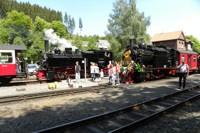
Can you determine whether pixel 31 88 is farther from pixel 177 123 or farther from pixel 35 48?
pixel 35 48

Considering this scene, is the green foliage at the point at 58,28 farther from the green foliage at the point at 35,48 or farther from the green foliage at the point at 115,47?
the green foliage at the point at 115,47

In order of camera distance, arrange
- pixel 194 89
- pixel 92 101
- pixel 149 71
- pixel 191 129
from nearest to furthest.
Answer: pixel 191 129, pixel 92 101, pixel 194 89, pixel 149 71

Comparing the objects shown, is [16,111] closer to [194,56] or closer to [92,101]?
[92,101]

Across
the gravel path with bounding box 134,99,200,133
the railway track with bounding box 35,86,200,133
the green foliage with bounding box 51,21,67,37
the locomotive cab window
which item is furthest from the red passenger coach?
the green foliage with bounding box 51,21,67,37

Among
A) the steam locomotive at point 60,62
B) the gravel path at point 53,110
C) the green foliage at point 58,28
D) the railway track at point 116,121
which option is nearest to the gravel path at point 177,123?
the railway track at point 116,121

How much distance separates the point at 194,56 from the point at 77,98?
2439cm

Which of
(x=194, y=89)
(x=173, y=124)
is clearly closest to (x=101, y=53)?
(x=194, y=89)

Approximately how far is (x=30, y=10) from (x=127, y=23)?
9597 centimetres

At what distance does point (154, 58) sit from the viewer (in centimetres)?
2517

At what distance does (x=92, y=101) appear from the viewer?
1371 centimetres

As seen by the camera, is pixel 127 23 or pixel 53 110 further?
pixel 127 23

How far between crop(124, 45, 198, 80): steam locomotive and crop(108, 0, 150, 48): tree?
73.1 feet

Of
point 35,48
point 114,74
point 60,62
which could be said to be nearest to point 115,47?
point 35,48

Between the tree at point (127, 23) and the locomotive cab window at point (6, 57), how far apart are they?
1269 inches
